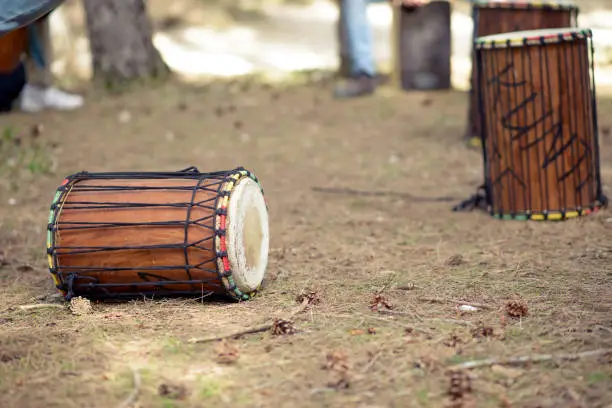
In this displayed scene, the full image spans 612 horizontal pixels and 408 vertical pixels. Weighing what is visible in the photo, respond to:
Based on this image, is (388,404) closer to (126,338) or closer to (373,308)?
(373,308)

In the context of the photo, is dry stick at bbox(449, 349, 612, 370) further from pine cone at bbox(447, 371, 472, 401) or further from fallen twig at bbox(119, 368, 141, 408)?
fallen twig at bbox(119, 368, 141, 408)

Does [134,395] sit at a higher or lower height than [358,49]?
lower

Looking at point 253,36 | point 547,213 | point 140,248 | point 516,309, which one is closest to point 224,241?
point 140,248

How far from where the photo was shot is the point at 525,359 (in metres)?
2.46

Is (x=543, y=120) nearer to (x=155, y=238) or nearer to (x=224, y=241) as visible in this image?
(x=224, y=241)

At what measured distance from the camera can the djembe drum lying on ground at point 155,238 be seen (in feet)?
9.80

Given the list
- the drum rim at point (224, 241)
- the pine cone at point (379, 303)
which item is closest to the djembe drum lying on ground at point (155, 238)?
the drum rim at point (224, 241)

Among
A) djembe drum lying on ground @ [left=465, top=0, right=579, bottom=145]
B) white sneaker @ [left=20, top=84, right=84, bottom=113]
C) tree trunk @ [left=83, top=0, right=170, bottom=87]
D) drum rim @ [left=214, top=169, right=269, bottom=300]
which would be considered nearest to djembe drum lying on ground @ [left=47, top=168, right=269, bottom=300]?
drum rim @ [left=214, top=169, right=269, bottom=300]

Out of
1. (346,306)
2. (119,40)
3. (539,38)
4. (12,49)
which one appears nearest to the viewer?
(346,306)

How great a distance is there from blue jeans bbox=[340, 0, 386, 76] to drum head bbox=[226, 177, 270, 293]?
449cm

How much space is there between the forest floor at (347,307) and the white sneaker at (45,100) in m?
1.42

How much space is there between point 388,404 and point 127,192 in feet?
4.43

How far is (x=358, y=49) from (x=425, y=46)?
0.77m

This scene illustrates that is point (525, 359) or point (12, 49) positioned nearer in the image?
point (525, 359)
